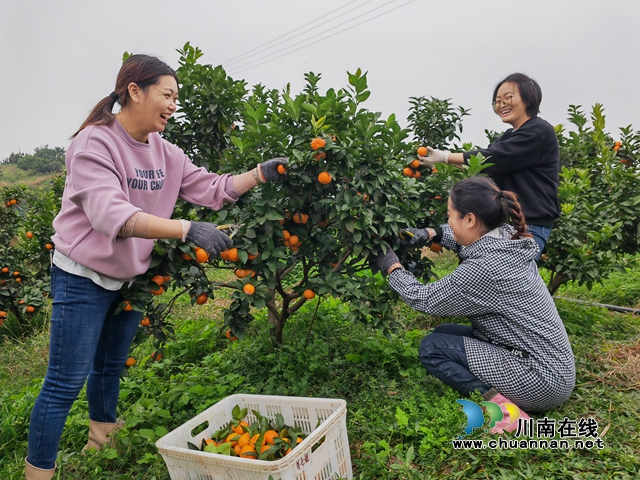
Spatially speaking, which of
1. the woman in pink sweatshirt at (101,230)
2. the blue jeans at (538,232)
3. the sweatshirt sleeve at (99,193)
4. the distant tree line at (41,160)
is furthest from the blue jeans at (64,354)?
the distant tree line at (41,160)

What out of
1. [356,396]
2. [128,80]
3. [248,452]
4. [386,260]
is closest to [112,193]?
[128,80]

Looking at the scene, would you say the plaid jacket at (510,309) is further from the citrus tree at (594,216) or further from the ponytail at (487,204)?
the citrus tree at (594,216)

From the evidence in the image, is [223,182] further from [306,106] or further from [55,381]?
[55,381]

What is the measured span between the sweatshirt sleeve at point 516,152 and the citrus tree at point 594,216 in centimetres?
113

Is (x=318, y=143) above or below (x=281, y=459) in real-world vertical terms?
above

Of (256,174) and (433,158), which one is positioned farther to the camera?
(433,158)

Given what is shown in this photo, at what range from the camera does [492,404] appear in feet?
7.53

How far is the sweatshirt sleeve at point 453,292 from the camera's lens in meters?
2.29

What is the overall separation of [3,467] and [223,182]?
1933mm

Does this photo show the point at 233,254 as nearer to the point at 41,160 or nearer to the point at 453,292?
the point at 453,292

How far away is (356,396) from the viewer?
9.28 ft

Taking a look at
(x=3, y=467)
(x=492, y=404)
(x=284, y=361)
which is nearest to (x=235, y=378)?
(x=284, y=361)

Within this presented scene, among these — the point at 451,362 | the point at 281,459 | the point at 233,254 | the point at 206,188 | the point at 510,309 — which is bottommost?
the point at 451,362

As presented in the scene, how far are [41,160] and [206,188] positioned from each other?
853 inches
